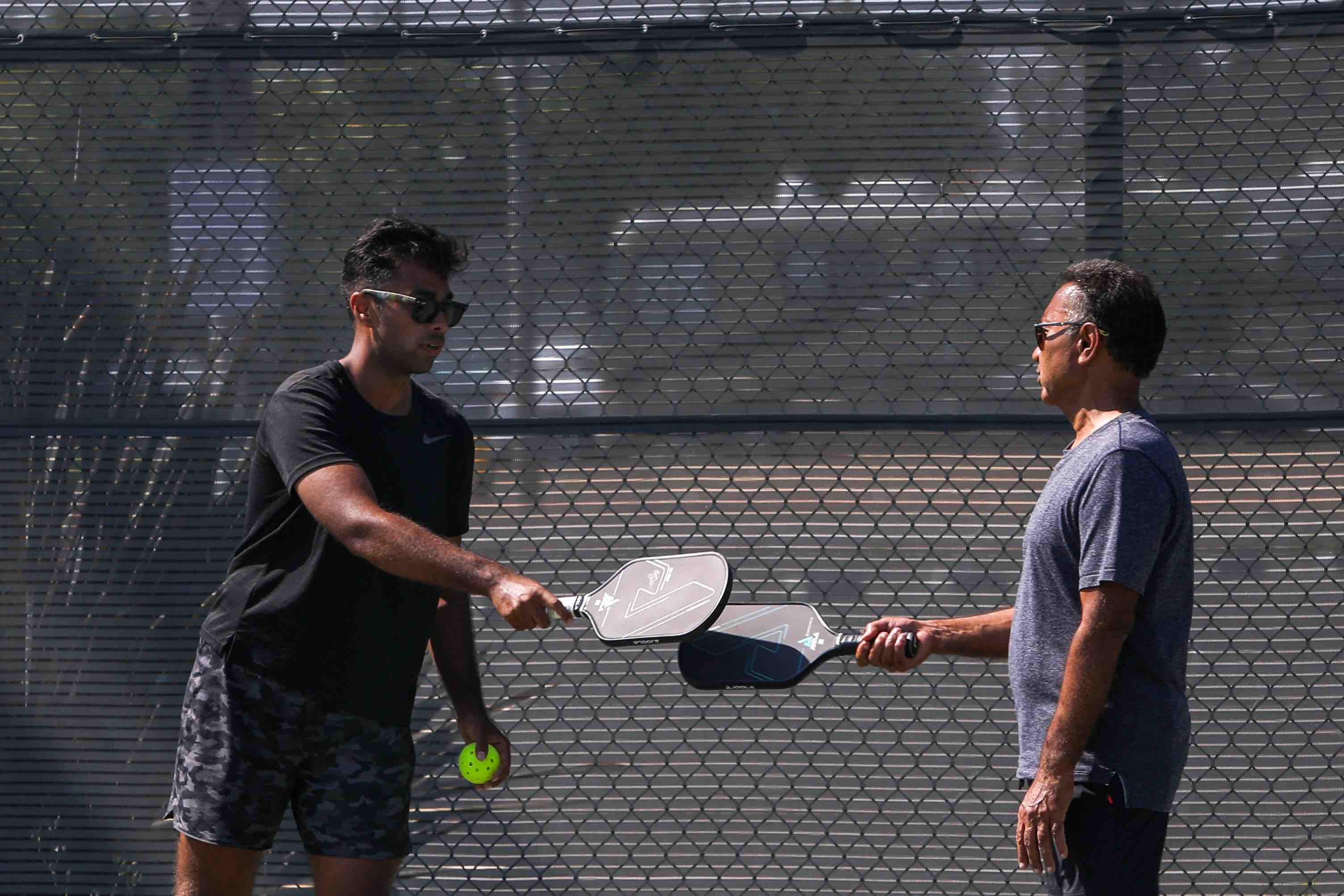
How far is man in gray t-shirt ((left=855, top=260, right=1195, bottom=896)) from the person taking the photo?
212 centimetres

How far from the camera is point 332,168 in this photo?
360 centimetres

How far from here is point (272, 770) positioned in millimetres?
2574

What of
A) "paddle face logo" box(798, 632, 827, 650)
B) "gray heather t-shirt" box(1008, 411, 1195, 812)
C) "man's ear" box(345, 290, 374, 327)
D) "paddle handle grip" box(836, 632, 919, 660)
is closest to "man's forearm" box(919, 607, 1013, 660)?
"paddle handle grip" box(836, 632, 919, 660)

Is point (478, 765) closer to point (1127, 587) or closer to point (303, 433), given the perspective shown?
point (303, 433)

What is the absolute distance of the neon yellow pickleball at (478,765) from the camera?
280cm

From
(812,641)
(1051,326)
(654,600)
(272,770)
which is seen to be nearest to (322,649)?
(272,770)

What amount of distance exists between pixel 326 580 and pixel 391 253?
71cm

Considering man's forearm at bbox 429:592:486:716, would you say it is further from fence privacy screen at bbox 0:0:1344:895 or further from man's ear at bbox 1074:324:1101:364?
man's ear at bbox 1074:324:1101:364

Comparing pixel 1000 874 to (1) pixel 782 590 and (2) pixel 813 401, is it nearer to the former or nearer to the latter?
(1) pixel 782 590

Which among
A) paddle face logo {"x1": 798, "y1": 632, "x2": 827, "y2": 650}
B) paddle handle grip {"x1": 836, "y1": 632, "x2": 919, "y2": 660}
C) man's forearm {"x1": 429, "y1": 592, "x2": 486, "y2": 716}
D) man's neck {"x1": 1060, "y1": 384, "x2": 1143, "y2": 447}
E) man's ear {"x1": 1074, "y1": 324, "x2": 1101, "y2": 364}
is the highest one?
man's ear {"x1": 1074, "y1": 324, "x2": 1101, "y2": 364}

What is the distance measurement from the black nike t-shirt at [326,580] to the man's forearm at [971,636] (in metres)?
1.08

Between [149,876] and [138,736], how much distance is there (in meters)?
0.40

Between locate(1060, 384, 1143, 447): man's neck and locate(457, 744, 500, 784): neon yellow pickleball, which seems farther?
locate(457, 744, 500, 784): neon yellow pickleball

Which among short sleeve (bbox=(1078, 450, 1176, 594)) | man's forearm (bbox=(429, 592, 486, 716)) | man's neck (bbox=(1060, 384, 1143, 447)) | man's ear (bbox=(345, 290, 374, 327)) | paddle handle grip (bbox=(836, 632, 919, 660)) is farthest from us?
man's forearm (bbox=(429, 592, 486, 716))
